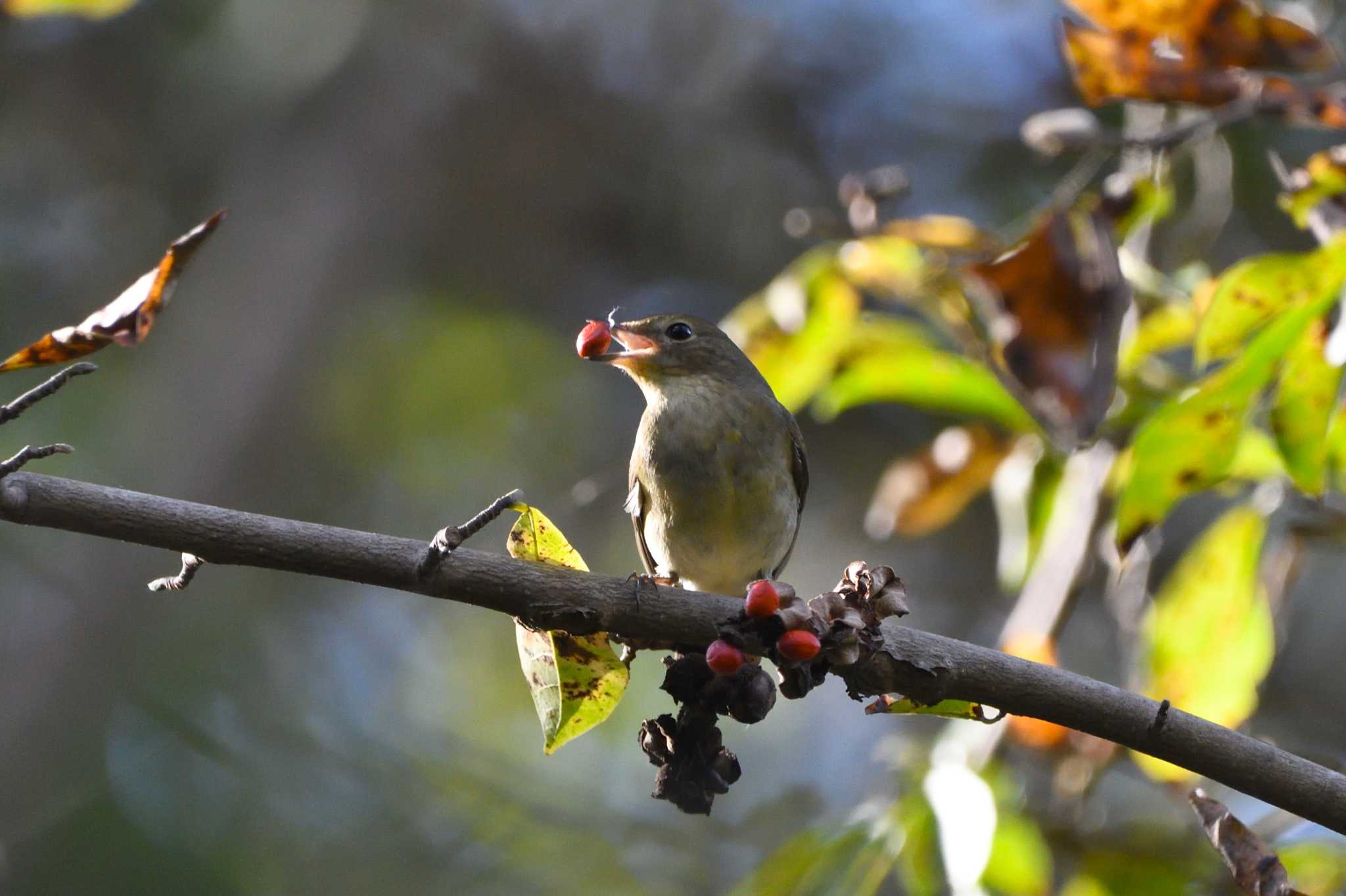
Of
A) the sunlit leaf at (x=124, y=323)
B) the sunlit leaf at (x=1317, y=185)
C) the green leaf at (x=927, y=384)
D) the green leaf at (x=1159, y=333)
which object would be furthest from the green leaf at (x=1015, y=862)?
the sunlit leaf at (x=124, y=323)

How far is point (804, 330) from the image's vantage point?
3.33 meters

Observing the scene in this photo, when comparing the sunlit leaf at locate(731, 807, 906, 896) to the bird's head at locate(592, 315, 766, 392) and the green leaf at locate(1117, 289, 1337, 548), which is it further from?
the bird's head at locate(592, 315, 766, 392)

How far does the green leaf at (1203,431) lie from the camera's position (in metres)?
2.24

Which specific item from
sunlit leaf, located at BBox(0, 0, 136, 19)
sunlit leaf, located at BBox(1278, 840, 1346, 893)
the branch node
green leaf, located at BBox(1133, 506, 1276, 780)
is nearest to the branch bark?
the branch node

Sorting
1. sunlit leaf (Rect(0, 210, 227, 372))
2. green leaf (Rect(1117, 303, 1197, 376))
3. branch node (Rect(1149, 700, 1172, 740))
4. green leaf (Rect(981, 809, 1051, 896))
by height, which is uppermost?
sunlit leaf (Rect(0, 210, 227, 372))

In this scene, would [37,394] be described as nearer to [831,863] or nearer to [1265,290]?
[831,863]

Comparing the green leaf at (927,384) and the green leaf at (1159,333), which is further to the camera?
the green leaf at (927,384)

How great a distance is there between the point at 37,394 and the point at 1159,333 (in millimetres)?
2419

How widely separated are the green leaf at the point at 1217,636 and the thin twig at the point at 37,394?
2318 mm

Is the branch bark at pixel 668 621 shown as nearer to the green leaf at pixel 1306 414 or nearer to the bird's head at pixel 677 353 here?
the green leaf at pixel 1306 414

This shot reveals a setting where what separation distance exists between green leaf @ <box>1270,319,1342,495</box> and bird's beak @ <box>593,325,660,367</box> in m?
2.23

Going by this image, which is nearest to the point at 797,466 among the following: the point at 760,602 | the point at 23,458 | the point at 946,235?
the point at 946,235

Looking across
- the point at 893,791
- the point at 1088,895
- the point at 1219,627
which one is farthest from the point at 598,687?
the point at 1088,895

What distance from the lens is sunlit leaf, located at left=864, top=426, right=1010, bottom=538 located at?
3.78 metres
